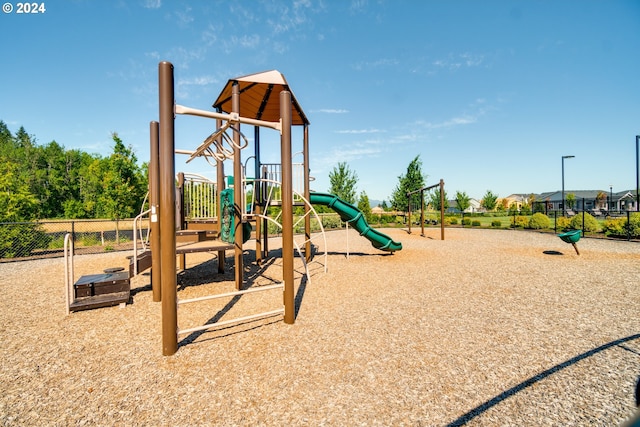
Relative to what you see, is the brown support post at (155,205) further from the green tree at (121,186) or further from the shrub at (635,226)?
the shrub at (635,226)

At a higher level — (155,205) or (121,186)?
(121,186)

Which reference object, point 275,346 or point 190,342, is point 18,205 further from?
point 275,346

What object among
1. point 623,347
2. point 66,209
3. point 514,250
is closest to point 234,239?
point 623,347

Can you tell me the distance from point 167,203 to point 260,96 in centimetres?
585

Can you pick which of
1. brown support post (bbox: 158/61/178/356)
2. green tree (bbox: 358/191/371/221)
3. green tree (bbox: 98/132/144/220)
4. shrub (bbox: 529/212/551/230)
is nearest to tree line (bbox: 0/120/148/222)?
green tree (bbox: 98/132/144/220)

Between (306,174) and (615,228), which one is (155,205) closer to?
(306,174)

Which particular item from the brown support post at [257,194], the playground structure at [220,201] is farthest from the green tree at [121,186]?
the brown support post at [257,194]

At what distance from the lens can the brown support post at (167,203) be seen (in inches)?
124

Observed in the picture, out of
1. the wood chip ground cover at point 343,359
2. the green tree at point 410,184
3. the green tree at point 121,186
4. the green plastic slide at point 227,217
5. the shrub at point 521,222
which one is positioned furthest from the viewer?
the green tree at point 410,184

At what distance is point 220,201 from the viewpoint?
6012 mm

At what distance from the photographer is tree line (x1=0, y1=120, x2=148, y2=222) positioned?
13906 mm

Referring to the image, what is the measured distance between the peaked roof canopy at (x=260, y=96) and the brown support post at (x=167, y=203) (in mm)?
3420

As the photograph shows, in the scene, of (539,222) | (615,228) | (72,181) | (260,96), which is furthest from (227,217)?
(72,181)

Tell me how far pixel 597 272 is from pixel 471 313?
5.18 metres
